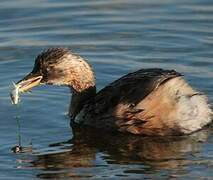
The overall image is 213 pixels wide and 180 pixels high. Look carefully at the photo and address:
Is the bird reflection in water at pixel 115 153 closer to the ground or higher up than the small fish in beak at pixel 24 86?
closer to the ground

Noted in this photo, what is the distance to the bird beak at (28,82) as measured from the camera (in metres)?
11.5

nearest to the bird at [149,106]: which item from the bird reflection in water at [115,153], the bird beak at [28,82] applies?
the bird beak at [28,82]

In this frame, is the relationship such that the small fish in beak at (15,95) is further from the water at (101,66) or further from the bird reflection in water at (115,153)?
the bird reflection in water at (115,153)

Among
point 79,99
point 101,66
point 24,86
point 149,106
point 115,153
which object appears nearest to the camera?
point 115,153

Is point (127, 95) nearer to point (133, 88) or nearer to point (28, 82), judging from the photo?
point (133, 88)

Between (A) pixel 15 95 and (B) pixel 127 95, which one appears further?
(A) pixel 15 95

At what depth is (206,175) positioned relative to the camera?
370 inches

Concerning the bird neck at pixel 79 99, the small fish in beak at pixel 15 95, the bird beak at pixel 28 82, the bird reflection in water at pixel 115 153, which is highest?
the bird beak at pixel 28 82

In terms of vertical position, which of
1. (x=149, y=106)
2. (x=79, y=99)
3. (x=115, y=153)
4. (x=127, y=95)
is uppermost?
(x=127, y=95)

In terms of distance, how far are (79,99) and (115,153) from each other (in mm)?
1535

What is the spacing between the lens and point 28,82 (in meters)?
11.6

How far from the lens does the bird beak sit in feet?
37.7

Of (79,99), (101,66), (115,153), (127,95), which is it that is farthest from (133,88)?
(101,66)

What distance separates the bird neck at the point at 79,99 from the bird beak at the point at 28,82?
49 centimetres
